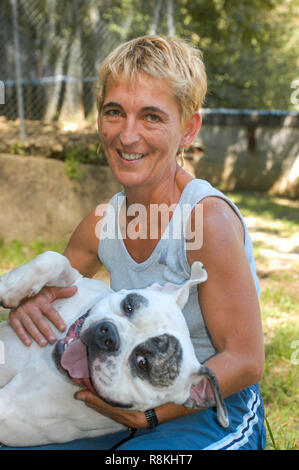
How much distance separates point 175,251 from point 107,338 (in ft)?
2.33

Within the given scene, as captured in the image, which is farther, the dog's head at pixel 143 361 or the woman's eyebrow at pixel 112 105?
the woman's eyebrow at pixel 112 105

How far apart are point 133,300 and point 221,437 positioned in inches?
28.9

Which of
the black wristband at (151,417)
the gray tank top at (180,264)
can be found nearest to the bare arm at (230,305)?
the gray tank top at (180,264)

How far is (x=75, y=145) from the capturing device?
6.88 meters

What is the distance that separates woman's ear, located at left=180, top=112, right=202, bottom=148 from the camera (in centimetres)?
276

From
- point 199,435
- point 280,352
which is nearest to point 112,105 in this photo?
point 199,435

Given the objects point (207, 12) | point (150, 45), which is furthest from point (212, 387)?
point (207, 12)

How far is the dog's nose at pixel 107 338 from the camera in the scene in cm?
198

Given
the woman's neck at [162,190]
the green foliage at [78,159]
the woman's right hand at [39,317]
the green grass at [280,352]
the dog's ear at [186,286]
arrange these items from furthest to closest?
the green foliage at [78,159], the green grass at [280,352], the woman's neck at [162,190], the woman's right hand at [39,317], the dog's ear at [186,286]

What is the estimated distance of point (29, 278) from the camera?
2.29 metres

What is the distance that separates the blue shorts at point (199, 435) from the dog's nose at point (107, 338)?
1.64 feet

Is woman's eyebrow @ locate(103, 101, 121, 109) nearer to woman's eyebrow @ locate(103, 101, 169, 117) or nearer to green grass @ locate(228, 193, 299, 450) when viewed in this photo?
woman's eyebrow @ locate(103, 101, 169, 117)

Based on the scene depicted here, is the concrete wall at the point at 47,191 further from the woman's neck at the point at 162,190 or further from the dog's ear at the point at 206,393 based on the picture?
the dog's ear at the point at 206,393
